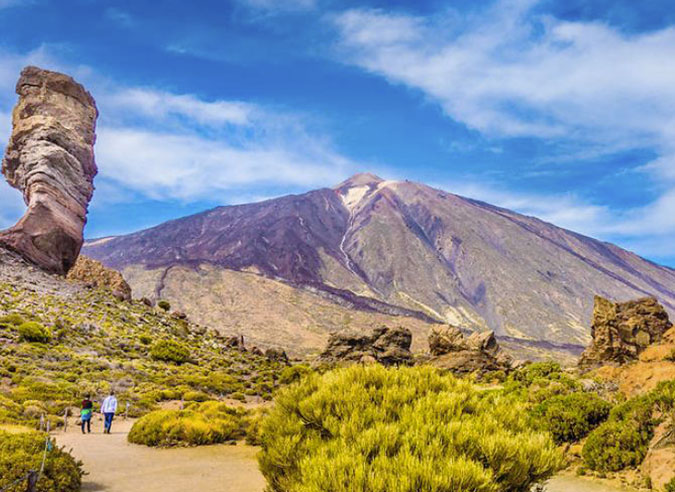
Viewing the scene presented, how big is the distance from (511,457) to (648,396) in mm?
7977

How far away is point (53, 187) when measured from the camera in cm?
4544

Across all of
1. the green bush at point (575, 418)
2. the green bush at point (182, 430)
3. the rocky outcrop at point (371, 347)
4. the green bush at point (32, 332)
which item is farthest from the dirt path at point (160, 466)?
the rocky outcrop at point (371, 347)

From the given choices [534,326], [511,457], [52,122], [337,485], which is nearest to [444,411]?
[511,457]

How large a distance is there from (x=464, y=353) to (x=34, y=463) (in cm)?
3669

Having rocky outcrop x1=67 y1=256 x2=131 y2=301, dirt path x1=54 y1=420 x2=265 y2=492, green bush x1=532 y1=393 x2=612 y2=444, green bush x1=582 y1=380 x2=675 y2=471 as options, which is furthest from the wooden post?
rocky outcrop x1=67 y1=256 x2=131 y2=301

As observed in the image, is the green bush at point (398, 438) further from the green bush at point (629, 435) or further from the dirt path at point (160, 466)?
the green bush at point (629, 435)

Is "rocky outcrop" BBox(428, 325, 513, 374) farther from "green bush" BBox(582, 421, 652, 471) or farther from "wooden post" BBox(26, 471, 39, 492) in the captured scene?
"wooden post" BBox(26, 471, 39, 492)

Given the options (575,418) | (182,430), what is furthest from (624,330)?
(182,430)

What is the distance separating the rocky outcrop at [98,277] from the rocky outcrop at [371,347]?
23.4m

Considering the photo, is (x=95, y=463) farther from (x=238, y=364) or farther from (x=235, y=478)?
(x=238, y=364)

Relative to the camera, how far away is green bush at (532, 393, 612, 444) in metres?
12.5

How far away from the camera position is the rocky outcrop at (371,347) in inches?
1876

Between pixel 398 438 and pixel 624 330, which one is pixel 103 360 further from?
pixel 624 330

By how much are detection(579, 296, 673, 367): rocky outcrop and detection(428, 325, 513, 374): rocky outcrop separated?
753 cm
